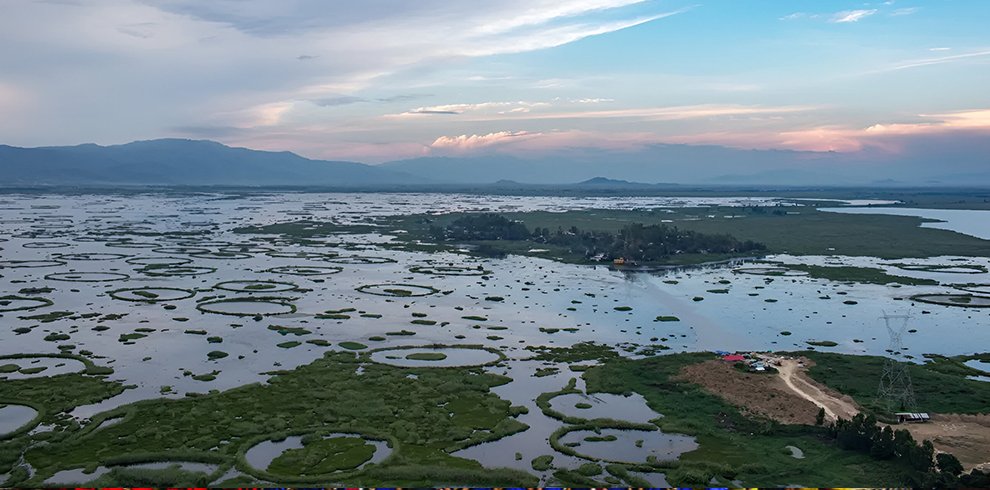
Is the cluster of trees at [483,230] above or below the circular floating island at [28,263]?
above

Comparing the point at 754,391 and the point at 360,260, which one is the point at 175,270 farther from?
the point at 754,391

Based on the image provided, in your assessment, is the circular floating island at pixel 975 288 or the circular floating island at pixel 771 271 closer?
the circular floating island at pixel 975 288

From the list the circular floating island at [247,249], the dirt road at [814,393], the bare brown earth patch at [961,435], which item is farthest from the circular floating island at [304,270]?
the bare brown earth patch at [961,435]

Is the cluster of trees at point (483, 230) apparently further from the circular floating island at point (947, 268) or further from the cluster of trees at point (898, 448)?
the cluster of trees at point (898, 448)

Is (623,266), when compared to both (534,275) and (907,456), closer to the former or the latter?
(534,275)

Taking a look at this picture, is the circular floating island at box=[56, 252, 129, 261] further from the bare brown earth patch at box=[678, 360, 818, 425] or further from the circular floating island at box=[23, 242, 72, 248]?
the bare brown earth patch at box=[678, 360, 818, 425]

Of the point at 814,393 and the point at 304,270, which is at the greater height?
the point at 304,270

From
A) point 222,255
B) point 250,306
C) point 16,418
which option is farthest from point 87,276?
point 16,418
